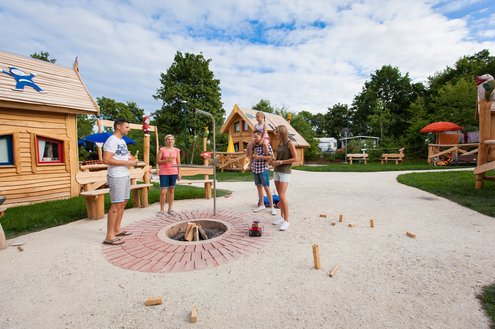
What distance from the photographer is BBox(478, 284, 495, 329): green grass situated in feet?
6.79

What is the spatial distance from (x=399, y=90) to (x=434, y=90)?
22.4ft

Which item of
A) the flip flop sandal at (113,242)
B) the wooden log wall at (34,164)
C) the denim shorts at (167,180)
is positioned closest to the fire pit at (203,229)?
the flip flop sandal at (113,242)

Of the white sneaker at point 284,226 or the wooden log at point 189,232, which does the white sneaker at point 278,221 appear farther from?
the wooden log at point 189,232

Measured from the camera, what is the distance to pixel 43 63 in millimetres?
8609

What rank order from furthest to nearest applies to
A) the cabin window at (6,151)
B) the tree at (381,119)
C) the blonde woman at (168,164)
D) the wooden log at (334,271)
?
the tree at (381,119) → the cabin window at (6,151) → the blonde woman at (168,164) → the wooden log at (334,271)

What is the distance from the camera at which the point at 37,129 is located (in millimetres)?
7234

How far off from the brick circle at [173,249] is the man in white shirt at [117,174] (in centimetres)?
38

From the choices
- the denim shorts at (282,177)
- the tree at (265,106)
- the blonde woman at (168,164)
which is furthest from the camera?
the tree at (265,106)

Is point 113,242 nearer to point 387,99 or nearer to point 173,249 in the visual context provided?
point 173,249

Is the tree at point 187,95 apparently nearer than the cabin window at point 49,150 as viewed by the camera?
No

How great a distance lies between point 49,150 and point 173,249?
662cm

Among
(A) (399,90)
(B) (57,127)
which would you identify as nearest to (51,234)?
(B) (57,127)

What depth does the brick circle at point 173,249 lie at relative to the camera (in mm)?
3180

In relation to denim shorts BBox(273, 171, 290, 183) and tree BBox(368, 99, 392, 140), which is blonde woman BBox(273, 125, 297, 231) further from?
tree BBox(368, 99, 392, 140)
